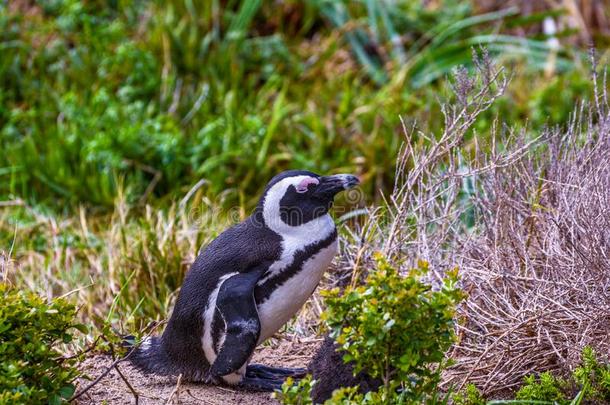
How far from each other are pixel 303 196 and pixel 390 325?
769 millimetres

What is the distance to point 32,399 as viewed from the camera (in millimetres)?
2854

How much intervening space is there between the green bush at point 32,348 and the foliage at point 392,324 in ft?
2.83

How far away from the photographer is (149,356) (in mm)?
3564

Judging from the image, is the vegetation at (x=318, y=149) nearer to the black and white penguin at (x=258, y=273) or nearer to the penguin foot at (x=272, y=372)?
the black and white penguin at (x=258, y=273)

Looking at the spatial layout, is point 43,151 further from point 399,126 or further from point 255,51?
point 399,126

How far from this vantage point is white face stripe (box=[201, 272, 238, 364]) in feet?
10.9

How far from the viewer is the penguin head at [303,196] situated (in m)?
3.31

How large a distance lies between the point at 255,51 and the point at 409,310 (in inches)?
199

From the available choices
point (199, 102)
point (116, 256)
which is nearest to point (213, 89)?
point (199, 102)

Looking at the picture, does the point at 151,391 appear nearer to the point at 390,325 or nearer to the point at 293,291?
the point at 293,291

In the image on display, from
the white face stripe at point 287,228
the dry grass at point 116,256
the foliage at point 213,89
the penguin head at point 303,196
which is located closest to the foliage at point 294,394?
the white face stripe at point 287,228

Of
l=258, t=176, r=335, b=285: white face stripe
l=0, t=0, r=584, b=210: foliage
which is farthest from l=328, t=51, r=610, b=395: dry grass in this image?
l=0, t=0, r=584, b=210: foliage

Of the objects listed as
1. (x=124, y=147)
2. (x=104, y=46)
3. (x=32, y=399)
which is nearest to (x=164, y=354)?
(x=32, y=399)

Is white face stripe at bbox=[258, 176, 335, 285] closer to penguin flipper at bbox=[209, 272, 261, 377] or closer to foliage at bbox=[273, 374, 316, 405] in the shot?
penguin flipper at bbox=[209, 272, 261, 377]
